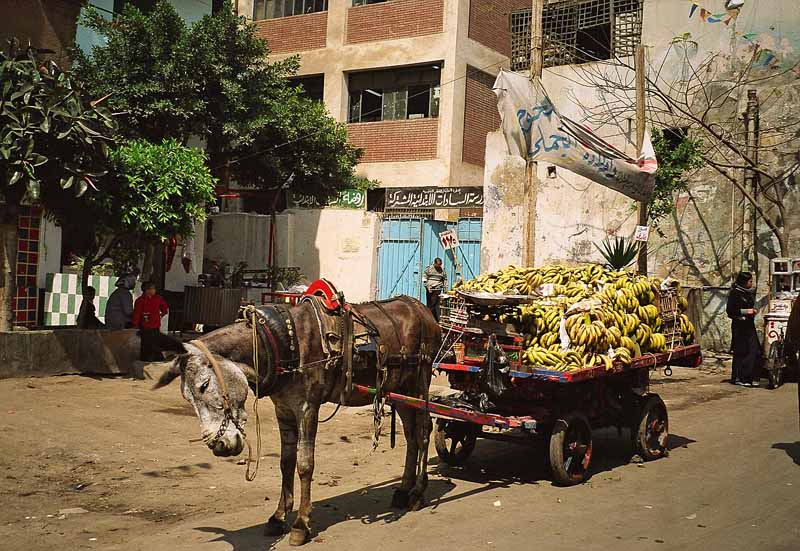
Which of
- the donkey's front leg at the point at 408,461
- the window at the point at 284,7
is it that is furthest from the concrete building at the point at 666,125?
the donkey's front leg at the point at 408,461

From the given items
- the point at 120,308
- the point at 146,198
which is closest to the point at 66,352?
the point at 120,308

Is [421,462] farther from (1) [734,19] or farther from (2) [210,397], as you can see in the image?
(1) [734,19]

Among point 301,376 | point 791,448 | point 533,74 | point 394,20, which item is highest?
point 394,20

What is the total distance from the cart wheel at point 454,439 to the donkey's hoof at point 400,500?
1371 millimetres

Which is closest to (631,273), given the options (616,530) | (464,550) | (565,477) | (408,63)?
(565,477)

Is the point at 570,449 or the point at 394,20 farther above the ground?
the point at 394,20

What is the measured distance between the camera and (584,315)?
7750 millimetres

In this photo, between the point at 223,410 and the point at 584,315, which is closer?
the point at 223,410

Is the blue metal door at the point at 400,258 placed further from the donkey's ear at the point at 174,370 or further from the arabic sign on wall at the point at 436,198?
the donkey's ear at the point at 174,370

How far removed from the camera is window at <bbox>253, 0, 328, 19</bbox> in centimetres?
2950

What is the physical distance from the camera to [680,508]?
6.86m

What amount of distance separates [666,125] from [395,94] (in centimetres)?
1052

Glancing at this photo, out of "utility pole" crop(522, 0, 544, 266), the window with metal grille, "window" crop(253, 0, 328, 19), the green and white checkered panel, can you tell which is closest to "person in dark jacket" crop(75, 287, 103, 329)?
the green and white checkered panel

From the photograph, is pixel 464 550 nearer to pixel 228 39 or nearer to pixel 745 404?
pixel 745 404
